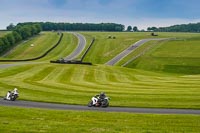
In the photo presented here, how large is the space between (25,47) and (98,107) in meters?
129

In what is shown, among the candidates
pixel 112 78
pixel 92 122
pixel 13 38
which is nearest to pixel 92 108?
pixel 92 122

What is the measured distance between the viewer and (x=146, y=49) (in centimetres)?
13938

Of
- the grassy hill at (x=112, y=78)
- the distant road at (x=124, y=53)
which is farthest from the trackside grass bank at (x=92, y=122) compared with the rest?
the distant road at (x=124, y=53)

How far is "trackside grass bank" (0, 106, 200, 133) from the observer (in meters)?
21.6

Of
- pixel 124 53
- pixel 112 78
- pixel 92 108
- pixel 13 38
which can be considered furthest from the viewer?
pixel 13 38

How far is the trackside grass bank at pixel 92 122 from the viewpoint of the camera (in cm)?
2161

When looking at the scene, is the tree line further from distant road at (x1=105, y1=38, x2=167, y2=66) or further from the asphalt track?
the asphalt track

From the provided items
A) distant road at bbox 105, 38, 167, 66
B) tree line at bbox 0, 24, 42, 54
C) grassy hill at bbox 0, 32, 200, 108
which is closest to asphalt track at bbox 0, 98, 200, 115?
grassy hill at bbox 0, 32, 200, 108

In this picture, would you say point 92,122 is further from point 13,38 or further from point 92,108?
point 13,38

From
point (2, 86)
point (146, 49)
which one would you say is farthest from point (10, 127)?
point (146, 49)

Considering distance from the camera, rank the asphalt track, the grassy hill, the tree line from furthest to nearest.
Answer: the tree line
the grassy hill
the asphalt track

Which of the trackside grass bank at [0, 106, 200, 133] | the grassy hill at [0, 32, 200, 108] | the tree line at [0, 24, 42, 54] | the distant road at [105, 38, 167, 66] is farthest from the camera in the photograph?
the tree line at [0, 24, 42, 54]

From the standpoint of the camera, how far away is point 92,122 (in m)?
24.3

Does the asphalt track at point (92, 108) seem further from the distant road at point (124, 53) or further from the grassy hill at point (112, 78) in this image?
the distant road at point (124, 53)
